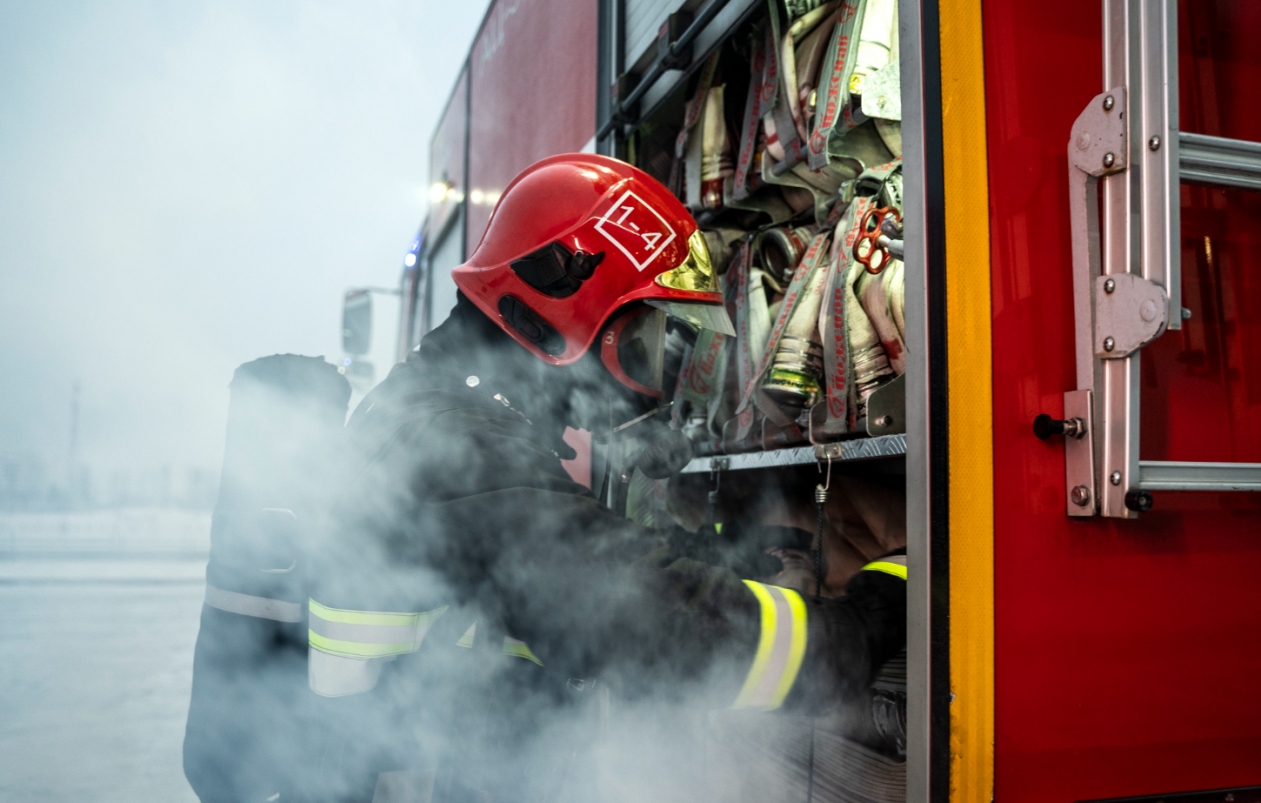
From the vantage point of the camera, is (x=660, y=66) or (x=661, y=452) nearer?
(x=661, y=452)

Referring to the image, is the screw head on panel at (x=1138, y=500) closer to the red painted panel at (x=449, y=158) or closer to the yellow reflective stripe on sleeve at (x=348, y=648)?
the yellow reflective stripe on sleeve at (x=348, y=648)

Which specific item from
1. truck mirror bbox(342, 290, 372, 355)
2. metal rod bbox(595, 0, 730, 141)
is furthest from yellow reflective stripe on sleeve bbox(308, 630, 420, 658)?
metal rod bbox(595, 0, 730, 141)

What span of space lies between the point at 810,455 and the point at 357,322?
2.00 m

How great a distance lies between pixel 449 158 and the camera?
5.78 m

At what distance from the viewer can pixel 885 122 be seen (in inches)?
78.7

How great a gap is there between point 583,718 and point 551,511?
65 centimetres

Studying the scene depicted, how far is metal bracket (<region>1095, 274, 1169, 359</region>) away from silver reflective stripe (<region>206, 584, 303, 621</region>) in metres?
1.52

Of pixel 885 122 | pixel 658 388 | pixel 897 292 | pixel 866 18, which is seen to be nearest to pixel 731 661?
pixel 658 388

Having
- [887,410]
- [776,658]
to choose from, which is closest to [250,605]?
[776,658]

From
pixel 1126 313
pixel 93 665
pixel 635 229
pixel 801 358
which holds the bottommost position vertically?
pixel 93 665

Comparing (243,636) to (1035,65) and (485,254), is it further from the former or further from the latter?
(1035,65)

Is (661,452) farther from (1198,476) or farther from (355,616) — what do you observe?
(1198,476)

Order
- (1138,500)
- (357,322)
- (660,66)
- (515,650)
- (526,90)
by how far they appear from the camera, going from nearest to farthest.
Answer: (1138,500)
(515,650)
(660,66)
(357,322)
(526,90)

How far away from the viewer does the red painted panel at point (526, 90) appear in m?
3.24
